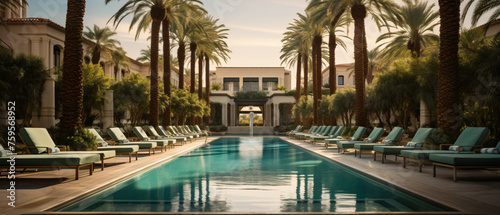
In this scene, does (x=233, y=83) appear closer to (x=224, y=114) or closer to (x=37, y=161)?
(x=224, y=114)

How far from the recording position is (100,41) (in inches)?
1341

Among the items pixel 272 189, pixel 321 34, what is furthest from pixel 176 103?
pixel 272 189

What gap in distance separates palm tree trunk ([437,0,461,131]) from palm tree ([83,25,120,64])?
29.4 metres

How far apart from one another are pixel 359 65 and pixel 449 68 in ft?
27.0

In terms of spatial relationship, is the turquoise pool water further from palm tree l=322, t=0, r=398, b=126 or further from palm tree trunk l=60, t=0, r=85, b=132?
palm tree l=322, t=0, r=398, b=126

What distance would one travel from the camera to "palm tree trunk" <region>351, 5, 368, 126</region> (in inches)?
752

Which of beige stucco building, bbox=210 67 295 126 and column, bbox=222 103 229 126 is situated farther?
beige stucco building, bbox=210 67 295 126

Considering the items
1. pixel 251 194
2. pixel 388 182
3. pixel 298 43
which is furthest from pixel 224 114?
pixel 251 194

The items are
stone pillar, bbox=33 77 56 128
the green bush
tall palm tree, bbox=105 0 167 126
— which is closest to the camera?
the green bush

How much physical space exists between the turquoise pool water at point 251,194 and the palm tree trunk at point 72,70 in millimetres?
3374

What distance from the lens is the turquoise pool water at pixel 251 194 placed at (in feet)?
18.9

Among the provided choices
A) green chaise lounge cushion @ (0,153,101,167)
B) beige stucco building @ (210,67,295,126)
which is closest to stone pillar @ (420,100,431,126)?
green chaise lounge cushion @ (0,153,101,167)

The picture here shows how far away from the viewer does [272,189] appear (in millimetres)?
7438

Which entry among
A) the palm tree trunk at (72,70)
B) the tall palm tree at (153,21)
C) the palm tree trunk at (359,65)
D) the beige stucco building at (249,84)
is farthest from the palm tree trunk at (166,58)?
the beige stucco building at (249,84)
